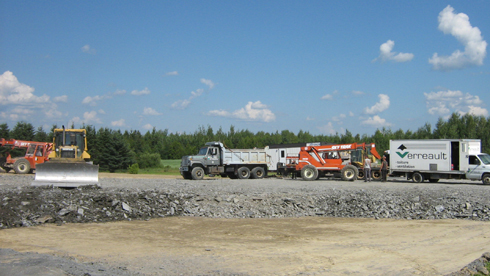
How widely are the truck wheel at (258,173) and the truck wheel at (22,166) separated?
56.2ft

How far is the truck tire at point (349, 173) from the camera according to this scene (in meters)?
27.3

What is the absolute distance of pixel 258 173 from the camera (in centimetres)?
3059

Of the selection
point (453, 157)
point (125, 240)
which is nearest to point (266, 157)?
point (453, 157)

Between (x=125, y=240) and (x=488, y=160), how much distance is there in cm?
2312

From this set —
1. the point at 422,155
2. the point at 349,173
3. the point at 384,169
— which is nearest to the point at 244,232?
the point at 349,173

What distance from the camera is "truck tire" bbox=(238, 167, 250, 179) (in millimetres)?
29773

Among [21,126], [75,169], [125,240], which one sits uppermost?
[21,126]

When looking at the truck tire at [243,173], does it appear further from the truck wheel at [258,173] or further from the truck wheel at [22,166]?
the truck wheel at [22,166]

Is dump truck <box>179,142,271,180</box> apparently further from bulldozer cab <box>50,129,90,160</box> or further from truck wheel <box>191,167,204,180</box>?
bulldozer cab <box>50,129,90,160</box>

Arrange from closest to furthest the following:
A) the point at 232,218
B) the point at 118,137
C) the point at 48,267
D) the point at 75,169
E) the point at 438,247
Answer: the point at 48,267
the point at 438,247
the point at 232,218
the point at 75,169
the point at 118,137

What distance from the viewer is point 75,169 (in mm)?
16906

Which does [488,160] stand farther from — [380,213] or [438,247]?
[438,247]

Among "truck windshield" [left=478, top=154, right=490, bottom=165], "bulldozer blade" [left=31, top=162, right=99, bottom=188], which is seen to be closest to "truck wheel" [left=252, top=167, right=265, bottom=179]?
"truck windshield" [left=478, top=154, right=490, bottom=165]

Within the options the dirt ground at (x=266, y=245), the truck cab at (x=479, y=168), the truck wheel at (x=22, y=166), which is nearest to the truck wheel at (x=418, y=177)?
the truck cab at (x=479, y=168)
